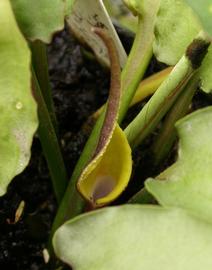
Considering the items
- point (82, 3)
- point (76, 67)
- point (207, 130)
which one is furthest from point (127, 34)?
→ point (207, 130)

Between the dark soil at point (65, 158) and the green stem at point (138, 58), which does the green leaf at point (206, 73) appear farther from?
the dark soil at point (65, 158)

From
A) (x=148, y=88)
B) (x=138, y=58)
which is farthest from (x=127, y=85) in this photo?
(x=148, y=88)

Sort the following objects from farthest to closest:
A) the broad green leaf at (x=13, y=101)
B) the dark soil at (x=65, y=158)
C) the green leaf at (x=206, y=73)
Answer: the dark soil at (x=65, y=158) → the green leaf at (x=206, y=73) → the broad green leaf at (x=13, y=101)

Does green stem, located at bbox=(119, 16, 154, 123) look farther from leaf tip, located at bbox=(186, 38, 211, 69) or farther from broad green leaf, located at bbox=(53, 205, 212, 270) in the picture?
broad green leaf, located at bbox=(53, 205, 212, 270)

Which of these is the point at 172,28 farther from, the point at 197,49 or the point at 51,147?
the point at 51,147

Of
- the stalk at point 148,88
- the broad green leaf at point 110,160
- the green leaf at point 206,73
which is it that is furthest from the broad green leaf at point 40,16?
the stalk at point 148,88
